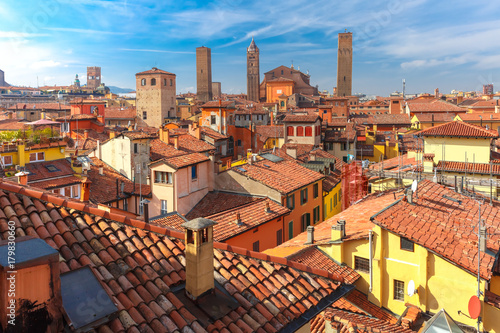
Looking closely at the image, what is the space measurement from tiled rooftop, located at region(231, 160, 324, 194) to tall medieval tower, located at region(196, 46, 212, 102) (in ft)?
248

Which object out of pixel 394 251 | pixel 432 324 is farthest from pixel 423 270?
pixel 432 324

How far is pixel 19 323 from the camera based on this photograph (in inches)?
134

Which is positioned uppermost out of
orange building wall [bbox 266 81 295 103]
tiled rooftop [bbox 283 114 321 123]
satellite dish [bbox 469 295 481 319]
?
orange building wall [bbox 266 81 295 103]

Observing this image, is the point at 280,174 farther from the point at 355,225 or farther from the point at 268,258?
the point at 268,258

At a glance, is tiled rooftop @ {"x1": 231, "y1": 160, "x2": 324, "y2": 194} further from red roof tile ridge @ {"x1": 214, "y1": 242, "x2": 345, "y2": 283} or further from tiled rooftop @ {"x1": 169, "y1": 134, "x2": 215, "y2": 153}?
red roof tile ridge @ {"x1": 214, "y1": 242, "x2": 345, "y2": 283}

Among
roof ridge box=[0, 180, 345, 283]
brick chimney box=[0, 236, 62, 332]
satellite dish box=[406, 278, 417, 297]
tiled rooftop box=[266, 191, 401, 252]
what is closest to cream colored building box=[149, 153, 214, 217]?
tiled rooftop box=[266, 191, 401, 252]

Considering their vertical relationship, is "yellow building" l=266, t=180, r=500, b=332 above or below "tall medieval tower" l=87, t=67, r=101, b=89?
below

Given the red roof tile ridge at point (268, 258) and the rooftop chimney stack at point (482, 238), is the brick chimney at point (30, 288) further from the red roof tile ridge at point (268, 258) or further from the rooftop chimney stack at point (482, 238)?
the rooftop chimney stack at point (482, 238)

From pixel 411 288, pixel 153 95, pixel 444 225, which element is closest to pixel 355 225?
pixel 444 225

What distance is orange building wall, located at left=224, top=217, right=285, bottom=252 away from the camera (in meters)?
15.3

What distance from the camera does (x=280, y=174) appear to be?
69.8 ft

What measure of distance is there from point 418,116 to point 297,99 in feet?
99.6

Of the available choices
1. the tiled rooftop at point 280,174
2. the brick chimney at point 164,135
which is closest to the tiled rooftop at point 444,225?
the tiled rooftop at point 280,174

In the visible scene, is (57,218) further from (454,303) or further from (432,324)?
(454,303)
